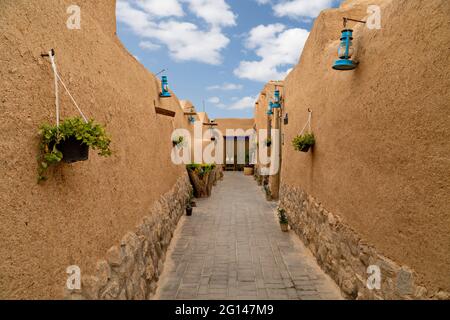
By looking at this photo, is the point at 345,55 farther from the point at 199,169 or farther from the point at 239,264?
the point at 199,169

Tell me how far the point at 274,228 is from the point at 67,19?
22.9ft

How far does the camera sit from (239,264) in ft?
19.1

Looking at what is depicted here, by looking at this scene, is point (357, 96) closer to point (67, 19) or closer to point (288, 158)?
point (67, 19)

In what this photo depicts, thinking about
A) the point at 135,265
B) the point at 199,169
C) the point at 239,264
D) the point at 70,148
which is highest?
the point at 70,148

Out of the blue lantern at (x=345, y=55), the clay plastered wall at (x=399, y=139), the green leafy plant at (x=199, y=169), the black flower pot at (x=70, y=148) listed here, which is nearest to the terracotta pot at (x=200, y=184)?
the green leafy plant at (x=199, y=169)

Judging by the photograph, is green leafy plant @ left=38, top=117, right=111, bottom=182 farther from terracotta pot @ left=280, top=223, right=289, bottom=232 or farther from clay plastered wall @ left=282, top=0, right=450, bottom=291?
terracotta pot @ left=280, top=223, right=289, bottom=232

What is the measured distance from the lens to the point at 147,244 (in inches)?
196

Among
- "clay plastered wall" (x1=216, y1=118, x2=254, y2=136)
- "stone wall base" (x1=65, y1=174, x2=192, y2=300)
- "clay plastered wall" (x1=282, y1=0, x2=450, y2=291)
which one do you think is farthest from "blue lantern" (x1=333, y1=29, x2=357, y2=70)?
"clay plastered wall" (x1=216, y1=118, x2=254, y2=136)

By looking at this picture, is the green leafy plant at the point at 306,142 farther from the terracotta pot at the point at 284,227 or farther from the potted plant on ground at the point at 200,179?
the potted plant on ground at the point at 200,179

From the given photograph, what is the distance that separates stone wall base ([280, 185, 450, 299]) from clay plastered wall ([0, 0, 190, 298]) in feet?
10.7

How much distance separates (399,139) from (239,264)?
388 centimetres

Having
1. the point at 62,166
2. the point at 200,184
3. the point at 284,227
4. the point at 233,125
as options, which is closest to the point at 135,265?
the point at 62,166

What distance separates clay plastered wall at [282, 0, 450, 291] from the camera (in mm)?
2596
